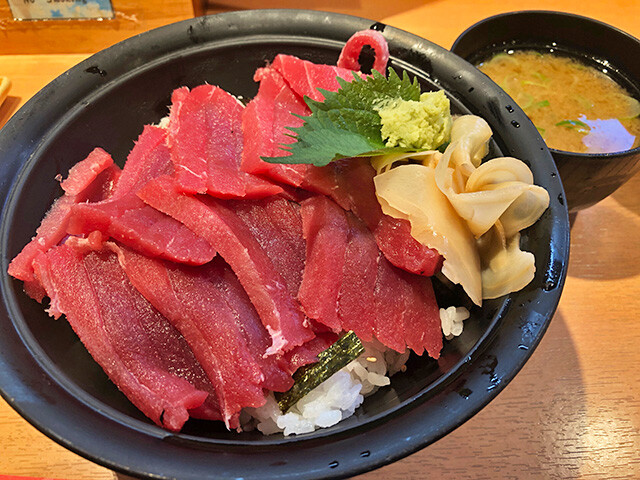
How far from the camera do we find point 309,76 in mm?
1913

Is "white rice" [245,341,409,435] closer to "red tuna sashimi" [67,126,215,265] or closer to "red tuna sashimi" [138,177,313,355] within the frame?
"red tuna sashimi" [138,177,313,355]

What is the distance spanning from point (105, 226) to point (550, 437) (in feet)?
5.86

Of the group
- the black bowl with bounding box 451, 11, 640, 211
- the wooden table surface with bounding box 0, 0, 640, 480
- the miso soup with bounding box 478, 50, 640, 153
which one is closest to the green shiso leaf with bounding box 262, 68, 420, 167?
the black bowl with bounding box 451, 11, 640, 211

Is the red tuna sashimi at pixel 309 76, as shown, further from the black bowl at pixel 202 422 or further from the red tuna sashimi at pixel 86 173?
the red tuna sashimi at pixel 86 173

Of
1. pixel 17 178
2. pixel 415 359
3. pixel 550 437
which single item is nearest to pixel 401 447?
pixel 415 359

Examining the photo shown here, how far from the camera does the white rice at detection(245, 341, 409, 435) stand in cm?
150

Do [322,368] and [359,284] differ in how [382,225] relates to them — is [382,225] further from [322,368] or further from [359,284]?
[322,368]

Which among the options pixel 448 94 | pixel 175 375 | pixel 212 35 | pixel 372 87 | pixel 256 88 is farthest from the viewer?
pixel 256 88

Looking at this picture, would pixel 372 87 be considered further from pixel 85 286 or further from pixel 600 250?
pixel 600 250

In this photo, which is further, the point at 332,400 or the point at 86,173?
the point at 86,173

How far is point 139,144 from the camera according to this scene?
6.19ft

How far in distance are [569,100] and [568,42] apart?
40 cm

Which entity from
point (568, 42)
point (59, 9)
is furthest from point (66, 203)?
point (568, 42)

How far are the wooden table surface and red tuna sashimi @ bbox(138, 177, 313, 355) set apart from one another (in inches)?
29.4
